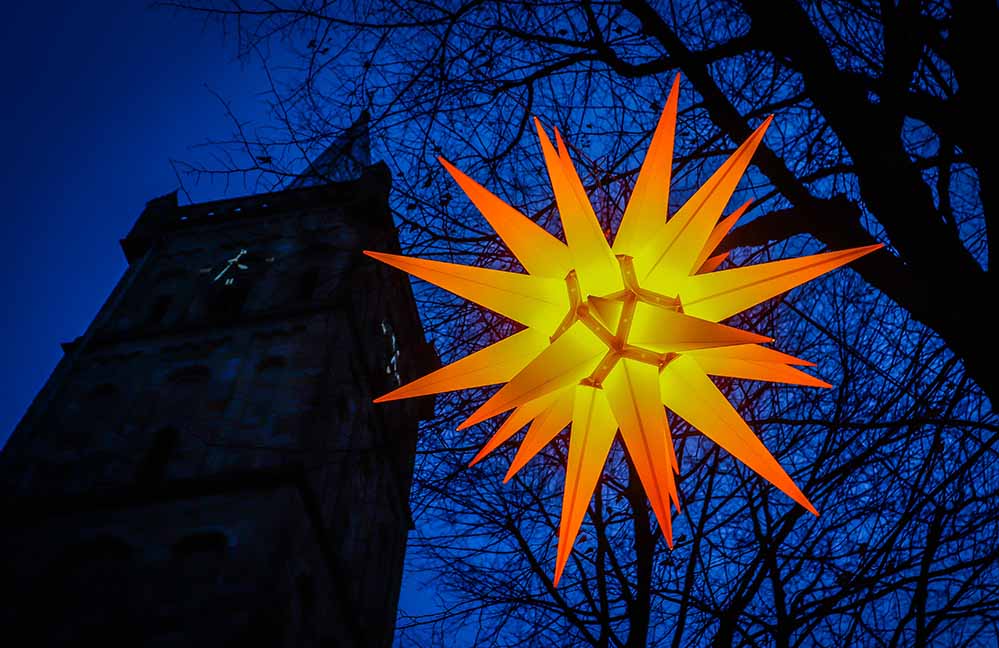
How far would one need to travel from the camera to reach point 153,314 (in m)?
24.8

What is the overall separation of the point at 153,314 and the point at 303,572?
1245cm

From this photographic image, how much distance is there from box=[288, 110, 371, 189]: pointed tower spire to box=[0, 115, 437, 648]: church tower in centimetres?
336

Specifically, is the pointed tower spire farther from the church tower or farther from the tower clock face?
the tower clock face

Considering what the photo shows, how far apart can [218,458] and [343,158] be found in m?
14.7

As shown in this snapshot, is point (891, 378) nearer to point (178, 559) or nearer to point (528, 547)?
point (528, 547)

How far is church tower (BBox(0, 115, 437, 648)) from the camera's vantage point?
15.1 meters

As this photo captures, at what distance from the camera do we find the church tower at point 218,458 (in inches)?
594

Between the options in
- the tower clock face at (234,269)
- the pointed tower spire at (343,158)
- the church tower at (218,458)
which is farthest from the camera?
the tower clock face at (234,269)

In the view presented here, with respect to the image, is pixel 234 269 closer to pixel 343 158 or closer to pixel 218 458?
pixel 218 458

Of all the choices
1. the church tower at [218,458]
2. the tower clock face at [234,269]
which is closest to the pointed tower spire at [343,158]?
the church tower at [218,458]

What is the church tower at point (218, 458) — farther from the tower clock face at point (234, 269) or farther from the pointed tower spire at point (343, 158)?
the pointed tower spire at point (343, 158)

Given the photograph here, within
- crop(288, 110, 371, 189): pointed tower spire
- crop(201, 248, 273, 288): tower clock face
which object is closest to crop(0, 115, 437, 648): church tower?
crop(201, 248, 273, 288): tower clock face

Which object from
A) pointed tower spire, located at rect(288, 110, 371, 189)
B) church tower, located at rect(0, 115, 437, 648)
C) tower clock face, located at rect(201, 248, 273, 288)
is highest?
tower clock face, located at rect(201, 248, 273, 288)

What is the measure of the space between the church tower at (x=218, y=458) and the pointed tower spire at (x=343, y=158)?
11.0ft
